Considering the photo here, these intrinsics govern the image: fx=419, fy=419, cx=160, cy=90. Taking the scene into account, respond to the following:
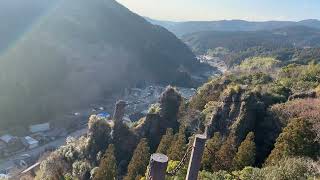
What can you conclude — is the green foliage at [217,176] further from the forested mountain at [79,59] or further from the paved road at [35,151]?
the forested mountain at [79,59]

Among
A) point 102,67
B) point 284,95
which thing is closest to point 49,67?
point 102,67

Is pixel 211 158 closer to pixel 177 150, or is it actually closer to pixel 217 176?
pixel 177 150

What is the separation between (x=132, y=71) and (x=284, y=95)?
9059 centimetres

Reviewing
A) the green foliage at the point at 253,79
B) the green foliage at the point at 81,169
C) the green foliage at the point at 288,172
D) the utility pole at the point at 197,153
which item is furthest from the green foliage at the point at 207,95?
the utility pole at the point at 197,153

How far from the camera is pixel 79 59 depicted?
335ft

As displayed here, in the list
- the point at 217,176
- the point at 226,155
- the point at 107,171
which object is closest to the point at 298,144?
the point at 226,155

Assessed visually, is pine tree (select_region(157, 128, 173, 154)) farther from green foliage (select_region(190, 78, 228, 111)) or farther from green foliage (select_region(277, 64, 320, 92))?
green foliage (select_region(277, 64, 320, 92))

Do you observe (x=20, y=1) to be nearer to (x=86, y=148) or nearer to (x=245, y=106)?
(x=86, y=148)

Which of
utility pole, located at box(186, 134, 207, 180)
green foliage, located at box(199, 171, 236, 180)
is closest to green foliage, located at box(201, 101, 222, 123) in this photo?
green foliage, located at box(199, 171, 236, 180)

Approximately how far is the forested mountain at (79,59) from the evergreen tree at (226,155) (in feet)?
178

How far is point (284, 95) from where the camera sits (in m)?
29.7

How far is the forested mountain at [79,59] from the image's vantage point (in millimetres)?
80625

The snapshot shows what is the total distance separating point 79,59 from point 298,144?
85.5 m

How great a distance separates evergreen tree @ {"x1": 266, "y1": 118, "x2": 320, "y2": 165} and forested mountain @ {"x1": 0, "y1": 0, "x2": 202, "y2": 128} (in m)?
57.9
